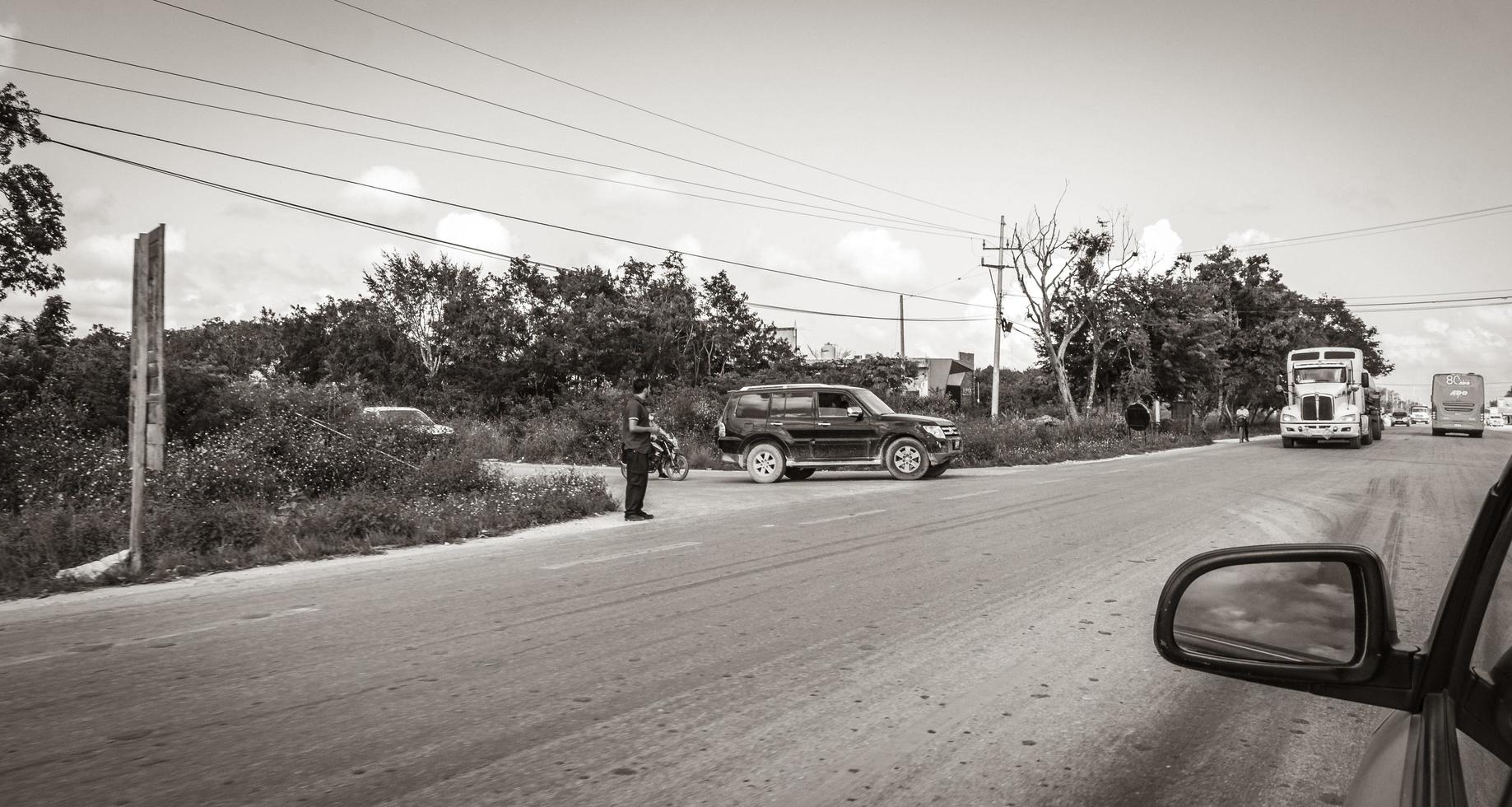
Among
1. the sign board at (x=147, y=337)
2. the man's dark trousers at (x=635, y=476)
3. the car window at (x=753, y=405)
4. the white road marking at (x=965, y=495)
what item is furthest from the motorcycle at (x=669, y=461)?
the sign board at (x=147, y=337)

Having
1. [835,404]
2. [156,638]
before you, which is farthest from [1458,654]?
[835,404]

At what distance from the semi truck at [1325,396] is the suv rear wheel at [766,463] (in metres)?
22.5

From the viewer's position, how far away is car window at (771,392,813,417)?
18859 millimetres

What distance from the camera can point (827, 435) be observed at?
741 inches

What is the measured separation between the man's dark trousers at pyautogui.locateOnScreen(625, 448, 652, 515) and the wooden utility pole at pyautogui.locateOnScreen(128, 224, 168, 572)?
5.34 m

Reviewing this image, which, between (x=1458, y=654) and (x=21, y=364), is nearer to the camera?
(x=1458, y=654)

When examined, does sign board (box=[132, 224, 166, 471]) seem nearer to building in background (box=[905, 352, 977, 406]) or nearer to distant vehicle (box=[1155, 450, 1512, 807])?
distant vehicle (box=[1155, 450, 1512, 807])

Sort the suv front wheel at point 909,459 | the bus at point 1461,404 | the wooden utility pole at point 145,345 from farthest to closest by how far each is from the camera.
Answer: the bus at point 1461,404 → the suv front wheel at point 909,459 → the wooden utility pole at point 145,345

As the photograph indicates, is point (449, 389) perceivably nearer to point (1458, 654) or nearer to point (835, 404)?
point (835, 404)

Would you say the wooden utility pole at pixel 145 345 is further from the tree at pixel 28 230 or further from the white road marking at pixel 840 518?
the tree at pixel 28 230

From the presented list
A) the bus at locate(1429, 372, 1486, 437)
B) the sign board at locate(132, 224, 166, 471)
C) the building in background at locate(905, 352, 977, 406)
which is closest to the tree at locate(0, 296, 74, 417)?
the sign board at locate(132, 224, 166, 471)

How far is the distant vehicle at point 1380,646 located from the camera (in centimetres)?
120

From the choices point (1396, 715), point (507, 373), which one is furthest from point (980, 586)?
point (507, 373)

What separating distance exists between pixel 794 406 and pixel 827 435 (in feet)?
3.00
